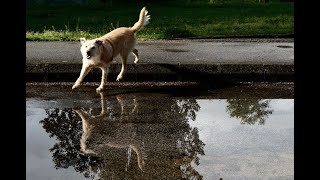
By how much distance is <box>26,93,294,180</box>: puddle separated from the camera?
406cm

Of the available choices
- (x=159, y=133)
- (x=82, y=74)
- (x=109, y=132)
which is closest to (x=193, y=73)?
(x=82, y=74)

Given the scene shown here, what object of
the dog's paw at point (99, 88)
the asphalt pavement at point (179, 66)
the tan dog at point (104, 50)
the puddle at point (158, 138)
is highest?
the tan dog at point (104, 50)

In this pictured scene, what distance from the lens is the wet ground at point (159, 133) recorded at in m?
4.08

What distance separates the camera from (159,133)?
16.9 ft

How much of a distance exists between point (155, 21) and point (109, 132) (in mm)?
13093

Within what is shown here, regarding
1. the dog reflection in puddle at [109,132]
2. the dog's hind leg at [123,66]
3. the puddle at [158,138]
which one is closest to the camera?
the puddle at [158,138]

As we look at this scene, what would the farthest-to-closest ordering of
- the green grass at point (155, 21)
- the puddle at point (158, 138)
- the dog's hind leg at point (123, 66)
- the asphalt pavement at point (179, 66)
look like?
the green grass at point (155, 21) → the asphalt pavement at point (179, 66) → the dog's hind leg at point (123, 66) → the puddle at point (158, 138)

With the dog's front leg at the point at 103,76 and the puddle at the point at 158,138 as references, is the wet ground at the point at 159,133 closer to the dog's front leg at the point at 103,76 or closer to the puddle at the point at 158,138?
the puddle at the point at 158,138

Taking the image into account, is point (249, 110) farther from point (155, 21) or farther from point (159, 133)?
point (155, 21)

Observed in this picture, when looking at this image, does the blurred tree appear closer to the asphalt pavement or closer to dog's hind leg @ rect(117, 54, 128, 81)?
the asphalt pavement

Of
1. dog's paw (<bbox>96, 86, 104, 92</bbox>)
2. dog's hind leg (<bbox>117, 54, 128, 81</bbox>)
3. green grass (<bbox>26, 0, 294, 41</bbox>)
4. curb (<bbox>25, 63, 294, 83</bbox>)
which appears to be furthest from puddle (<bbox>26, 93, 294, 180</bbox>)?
green grass (<bbox>26, 0, 294, 41</bbox>)

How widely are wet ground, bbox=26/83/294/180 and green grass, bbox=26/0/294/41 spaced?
5479mm

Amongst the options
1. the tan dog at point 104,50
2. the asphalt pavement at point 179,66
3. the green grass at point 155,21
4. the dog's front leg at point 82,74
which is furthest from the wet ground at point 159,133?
A: the green grass at point 155,21
